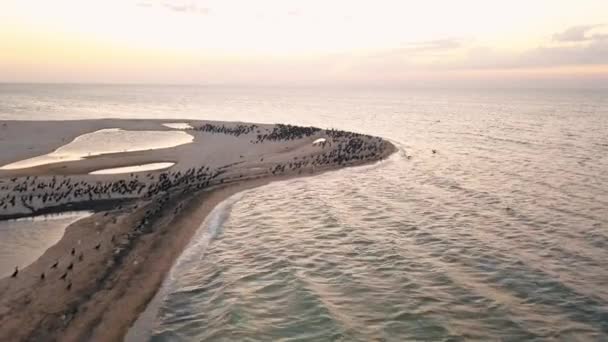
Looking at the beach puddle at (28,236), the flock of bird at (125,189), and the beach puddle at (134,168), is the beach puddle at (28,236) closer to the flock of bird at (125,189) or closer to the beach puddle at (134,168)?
the flock of bird at (125,189)

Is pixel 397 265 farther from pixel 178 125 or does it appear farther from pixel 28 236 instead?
pixel 178 125

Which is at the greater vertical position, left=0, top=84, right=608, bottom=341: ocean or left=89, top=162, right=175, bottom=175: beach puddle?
left=89, top=162, right=175, bottom=175: beach puddle

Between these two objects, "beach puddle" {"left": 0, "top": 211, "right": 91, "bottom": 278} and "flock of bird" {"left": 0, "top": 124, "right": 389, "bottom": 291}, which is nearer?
"beach puddle" {"left": 0, "top": 211, "right": 91, "bottom": 278}

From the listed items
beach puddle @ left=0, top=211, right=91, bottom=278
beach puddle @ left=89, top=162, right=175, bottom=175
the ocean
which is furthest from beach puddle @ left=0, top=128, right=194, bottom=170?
the ocean

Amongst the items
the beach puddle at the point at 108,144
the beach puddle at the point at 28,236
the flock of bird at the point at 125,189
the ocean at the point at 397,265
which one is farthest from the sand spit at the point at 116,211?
the beach puddle at the point at 108,144

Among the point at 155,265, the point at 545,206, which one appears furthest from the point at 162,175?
the point at 545,206

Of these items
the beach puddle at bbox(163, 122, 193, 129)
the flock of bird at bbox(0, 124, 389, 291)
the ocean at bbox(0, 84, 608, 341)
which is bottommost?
the ocean at bbox(0, 84, 608, 341)

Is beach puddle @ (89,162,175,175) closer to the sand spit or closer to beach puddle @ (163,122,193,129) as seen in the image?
the sand spit
